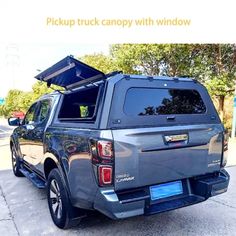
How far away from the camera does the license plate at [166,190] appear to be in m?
2.88

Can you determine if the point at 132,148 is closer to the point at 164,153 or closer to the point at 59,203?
the point at 164,153

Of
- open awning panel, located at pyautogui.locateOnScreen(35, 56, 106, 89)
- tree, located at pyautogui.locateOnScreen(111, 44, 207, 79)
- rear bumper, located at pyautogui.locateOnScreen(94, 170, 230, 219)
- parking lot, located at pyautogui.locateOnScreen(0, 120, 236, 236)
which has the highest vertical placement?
tree, located at pyautogui.locateOnScreen(111, 44, 207, 79)

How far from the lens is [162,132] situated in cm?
285

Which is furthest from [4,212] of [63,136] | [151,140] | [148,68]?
[148,68]

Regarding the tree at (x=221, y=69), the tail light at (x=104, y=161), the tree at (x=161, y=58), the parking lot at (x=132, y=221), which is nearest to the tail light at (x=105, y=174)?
the tail light at (x=104, y=161)

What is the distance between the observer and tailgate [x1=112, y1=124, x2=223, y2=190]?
8.60ft

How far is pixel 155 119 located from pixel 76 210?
1.43 m

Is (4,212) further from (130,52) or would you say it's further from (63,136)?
(130,52)

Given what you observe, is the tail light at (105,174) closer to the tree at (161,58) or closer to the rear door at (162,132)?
the rear door at (162,132)

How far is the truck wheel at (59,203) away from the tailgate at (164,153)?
0.90 metres

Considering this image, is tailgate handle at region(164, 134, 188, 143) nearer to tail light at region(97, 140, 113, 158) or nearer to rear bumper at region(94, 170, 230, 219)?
rear bumper at region(94, 170, 230, 219)

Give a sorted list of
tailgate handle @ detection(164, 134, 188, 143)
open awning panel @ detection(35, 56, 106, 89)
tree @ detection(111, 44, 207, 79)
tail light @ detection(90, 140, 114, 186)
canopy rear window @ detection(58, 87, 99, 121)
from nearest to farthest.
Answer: tail light @ detection(90, 140, 114, 186), tailgate handle @ detection(164, 134, 188, 143), open awning panel @ detection(35, 56, 106, 89), canopy rear window @ detection(58, 87, 99, 121), tree @ detection(111, 44, 207, 79)

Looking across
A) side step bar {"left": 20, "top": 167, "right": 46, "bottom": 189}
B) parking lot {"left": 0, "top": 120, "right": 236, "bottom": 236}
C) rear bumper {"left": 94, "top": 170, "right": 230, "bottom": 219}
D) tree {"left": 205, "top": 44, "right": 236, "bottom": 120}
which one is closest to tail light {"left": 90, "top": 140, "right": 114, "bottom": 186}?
rear bumper {"left": 94, "top": 170, "right": 230, "bottom": 219}

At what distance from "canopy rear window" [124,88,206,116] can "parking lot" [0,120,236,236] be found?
1.44 m
